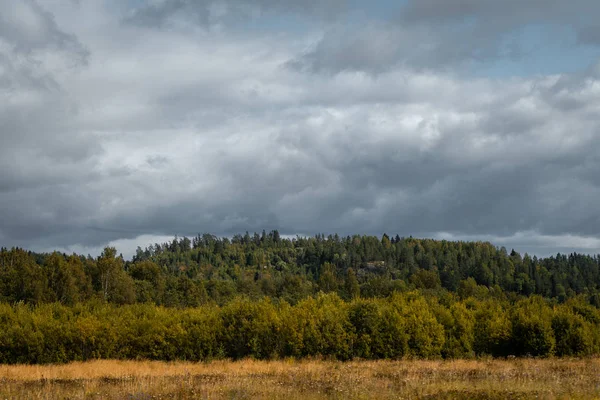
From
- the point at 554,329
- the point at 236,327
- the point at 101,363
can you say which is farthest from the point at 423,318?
the point at 101,363

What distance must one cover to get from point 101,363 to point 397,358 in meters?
19.3

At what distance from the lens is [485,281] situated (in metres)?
180

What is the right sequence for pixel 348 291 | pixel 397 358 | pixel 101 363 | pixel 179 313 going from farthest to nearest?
pixel 348 291
pixel 179 313
pixel 397 358
pixel 101 363

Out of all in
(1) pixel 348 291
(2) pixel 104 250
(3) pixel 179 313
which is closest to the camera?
(3) pixel 179 313

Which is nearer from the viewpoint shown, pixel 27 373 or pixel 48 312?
pixel 27 373

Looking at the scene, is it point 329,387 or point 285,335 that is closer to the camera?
point 329,387

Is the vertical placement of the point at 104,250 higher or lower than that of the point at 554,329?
higher

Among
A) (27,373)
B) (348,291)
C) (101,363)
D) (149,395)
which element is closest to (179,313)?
(101,363)

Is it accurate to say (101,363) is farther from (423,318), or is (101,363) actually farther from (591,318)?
(591,318)

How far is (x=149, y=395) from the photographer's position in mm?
19781

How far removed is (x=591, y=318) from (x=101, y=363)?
3549cm

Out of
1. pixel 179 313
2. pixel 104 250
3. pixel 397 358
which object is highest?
pixel 104 250

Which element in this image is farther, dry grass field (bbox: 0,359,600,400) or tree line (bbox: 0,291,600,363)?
tree line (bbox: 0,291,600,363)

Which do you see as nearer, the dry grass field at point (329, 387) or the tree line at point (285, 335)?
the dry grass field at point (329, 387)
